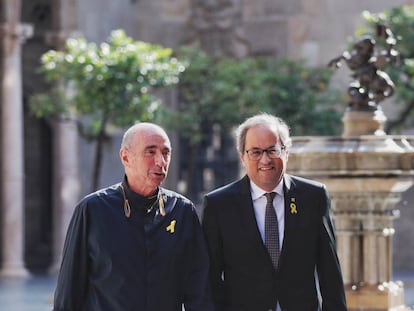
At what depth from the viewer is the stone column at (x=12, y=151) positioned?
26.9m

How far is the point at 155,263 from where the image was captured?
7523 mm

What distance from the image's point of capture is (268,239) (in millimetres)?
7758

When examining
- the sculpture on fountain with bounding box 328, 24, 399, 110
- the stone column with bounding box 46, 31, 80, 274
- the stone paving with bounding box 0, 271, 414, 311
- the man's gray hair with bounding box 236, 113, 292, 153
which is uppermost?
the sculpture on fountain with bounding box 328, 24, 399, 110

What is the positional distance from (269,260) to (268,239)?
11cm

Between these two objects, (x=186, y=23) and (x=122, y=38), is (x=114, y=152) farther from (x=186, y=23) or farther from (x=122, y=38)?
(x=122, y=38)

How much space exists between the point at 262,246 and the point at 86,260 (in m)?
0.90

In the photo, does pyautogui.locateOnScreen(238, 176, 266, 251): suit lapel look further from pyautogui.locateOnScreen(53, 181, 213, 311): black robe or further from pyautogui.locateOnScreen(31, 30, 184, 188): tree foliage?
pyautogui.locateOnScreen(31, 30, 184, 188): tree foliage

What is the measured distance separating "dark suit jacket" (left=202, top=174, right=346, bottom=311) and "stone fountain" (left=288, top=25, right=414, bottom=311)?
5.10m

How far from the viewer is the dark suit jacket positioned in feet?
25.3

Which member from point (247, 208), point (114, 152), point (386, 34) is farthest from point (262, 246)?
point (114, 152)

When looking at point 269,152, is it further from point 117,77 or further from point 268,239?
point 117,77

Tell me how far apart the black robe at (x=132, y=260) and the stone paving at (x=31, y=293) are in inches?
471

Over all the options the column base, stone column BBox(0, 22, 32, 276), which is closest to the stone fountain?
the column base

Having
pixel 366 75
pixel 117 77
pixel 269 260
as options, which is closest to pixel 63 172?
pixel 117 77
